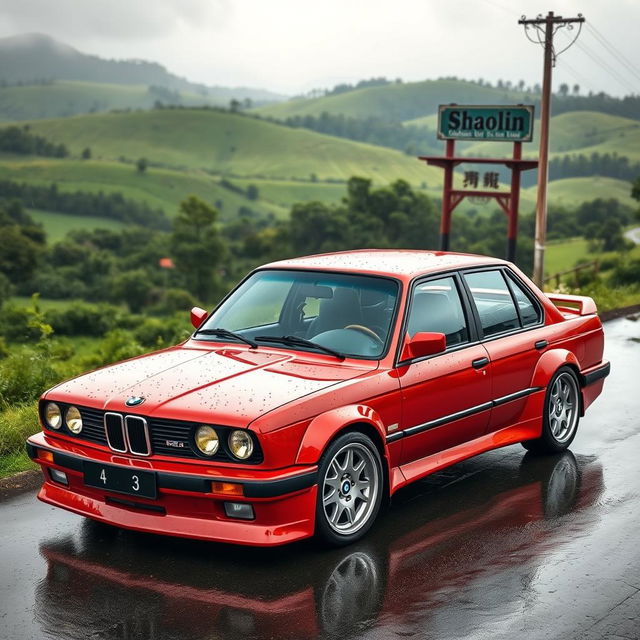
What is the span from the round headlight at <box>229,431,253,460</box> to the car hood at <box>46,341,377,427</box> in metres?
0.08

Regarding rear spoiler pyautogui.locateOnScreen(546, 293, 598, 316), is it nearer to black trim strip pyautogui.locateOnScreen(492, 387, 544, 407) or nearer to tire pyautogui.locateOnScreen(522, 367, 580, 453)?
tire pyautogui.locateOnScreen(522, 367, 580, 453)

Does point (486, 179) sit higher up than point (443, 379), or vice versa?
point (486, 179)

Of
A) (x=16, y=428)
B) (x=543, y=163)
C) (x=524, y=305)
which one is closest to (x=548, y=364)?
(x=524, y=305)

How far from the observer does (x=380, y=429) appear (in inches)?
Result: 225

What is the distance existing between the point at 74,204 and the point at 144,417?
165882mm

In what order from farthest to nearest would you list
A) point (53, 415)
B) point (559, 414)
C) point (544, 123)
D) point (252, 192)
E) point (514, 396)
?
point (252, 192) → point (544, 123) → point (559, 414) → point (514, 396) → point (53, 415)

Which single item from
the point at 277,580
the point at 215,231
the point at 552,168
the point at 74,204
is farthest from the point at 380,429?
the point at 552,168

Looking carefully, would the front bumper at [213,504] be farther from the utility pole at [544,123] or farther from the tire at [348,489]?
the utility pole at [544,123]

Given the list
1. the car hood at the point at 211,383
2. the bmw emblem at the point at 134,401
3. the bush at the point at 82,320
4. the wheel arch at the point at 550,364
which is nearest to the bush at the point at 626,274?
the wheel arch at the point at 550,364

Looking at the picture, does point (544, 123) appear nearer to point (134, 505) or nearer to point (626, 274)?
point (626, 274)

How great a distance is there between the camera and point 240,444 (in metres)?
5.16

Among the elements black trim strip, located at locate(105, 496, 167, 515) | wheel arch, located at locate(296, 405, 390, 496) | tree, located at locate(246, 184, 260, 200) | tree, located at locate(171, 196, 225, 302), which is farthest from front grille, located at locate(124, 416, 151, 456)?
tree, located at locate(246, 184, 260, 200)

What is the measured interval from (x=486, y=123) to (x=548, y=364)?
21174 millimetres

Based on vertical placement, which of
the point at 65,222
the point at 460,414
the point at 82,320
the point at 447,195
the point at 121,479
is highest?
→ the point at 447,195
